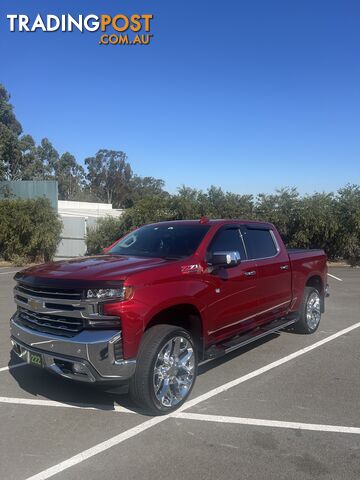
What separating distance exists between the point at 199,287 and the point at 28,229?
59.3 feet

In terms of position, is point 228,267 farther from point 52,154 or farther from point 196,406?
point 52,154

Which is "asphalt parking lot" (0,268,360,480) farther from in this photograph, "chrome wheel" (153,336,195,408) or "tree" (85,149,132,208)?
"tree" (85,149,132,208)

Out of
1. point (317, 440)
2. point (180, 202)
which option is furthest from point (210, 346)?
point (180, 202)

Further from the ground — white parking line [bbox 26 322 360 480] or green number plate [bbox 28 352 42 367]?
green number plate [bbox 28 352 42 367]

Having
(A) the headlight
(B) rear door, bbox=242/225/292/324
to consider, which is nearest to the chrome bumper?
(A) the headlight

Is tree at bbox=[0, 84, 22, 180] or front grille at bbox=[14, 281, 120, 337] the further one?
tree at bbox=[0, 84, 22, 180]

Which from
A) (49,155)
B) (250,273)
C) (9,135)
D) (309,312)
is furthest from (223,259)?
(49,155)

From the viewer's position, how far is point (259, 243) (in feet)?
20.6

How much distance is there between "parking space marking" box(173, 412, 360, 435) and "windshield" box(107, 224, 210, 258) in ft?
5.49

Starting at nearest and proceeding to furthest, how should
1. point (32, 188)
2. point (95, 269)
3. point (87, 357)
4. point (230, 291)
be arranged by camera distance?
point (87, 357) → point (95, 269) → point (230, 291) → point (32, 188)

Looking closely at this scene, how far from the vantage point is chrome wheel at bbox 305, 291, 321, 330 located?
7355 millimetres

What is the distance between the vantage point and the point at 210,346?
16.4ft

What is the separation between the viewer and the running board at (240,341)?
4984mm

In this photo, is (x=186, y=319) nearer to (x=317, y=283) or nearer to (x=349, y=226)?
(x=317, y=283)
